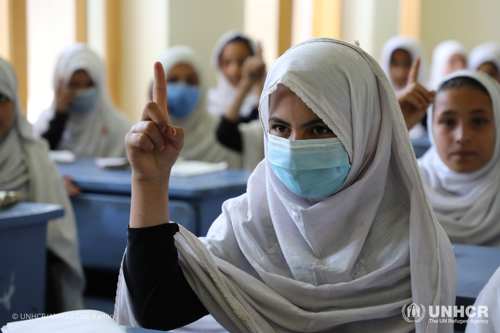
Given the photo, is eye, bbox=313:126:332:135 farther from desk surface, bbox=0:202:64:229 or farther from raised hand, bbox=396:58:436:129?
desk surface, bbox=0:202:64:229

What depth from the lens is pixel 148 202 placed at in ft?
3.54

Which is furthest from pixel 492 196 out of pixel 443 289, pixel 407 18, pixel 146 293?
pixel 407 18

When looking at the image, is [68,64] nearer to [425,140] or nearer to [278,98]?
[425,140]

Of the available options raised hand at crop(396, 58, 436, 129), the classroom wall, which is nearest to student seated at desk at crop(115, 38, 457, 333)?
raised hand at crop(396, 58, 436, 129)

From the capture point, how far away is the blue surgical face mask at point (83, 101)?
3738mm

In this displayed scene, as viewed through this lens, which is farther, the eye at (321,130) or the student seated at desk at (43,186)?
the student seated at desk at (43,186)

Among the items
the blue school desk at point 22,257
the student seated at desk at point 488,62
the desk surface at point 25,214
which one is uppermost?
the student seated at desk at point 488,62

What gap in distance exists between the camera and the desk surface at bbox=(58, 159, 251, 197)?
7.72 ft

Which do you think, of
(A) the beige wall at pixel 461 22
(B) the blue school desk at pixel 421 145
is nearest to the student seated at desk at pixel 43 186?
(B) the blue school desk at pixel 421 145

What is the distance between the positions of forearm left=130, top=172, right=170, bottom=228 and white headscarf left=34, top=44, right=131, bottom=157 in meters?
2.84

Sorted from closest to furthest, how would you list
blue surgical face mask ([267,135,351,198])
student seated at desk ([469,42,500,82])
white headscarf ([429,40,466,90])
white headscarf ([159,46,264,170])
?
blue surgical face mask ([267,135,351,198]) < white headscarf ([159,46,264,170]) < student seated at desk ([469,42,500,82]) < white headscarf ([429,40,466,90])

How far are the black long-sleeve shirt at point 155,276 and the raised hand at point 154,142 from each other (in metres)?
0.11

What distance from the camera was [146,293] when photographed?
1.10 metres

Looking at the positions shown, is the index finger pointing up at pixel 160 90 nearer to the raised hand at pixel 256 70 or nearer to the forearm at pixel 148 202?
the forearm at pixel 148 202
